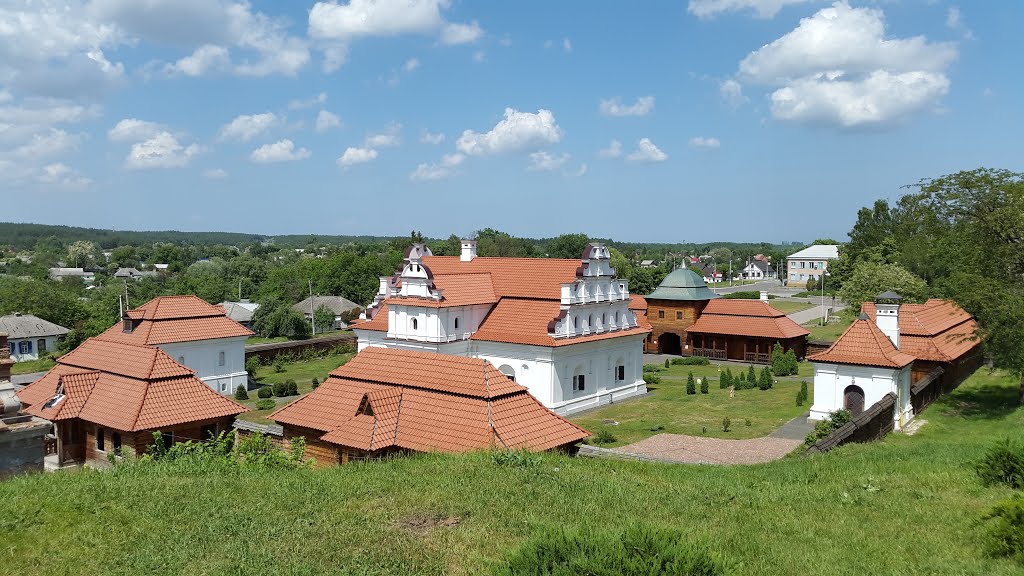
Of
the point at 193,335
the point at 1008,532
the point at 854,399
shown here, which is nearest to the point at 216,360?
the point at 193,335

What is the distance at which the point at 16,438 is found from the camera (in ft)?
35.7

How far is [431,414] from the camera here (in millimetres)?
18719

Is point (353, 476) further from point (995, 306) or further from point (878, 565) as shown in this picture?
point (995, 306)

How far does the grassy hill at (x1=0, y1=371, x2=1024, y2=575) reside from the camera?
8.90 m

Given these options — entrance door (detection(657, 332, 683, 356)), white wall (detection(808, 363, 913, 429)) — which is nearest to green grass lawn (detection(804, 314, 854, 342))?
entrance door (detection(657, 332, 683, 356))

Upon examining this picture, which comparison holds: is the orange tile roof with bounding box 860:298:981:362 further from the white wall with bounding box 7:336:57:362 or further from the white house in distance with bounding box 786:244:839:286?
the white house in distance with bounding box 786:244:839:286

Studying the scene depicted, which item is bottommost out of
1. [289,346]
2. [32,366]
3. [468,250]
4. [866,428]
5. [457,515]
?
[32,366]

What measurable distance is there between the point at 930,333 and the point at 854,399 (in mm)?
6948

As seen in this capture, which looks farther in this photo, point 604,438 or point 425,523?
point 604,438

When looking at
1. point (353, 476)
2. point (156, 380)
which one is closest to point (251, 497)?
point (353, 476)

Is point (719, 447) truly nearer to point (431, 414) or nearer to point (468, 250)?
point (431, 414)

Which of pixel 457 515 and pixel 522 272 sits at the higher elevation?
pixel 522 272

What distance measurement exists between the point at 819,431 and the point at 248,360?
107ft

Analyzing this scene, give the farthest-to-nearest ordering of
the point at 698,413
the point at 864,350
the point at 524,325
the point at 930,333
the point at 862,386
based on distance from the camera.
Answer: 1. the point at 524,325
2. the point at 930,333
3. the point at 698,413
4. the point at 864,350
5. the point at 862,386
